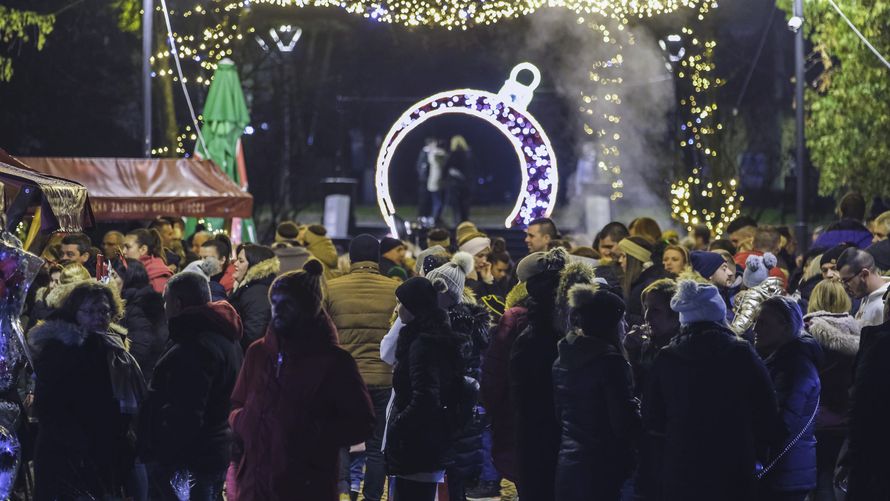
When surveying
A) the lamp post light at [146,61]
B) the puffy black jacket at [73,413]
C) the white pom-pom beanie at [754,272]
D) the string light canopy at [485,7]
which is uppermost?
the string light canopy at [485,7]

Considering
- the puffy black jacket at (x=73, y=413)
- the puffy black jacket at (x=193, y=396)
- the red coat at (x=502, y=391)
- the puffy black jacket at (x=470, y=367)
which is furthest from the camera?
the red coat at (x=502, y=391)

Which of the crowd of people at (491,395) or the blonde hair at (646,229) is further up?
the blonde hair at (646,229)

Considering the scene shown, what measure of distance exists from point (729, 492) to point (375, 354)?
348cm

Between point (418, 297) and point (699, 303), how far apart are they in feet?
4.74

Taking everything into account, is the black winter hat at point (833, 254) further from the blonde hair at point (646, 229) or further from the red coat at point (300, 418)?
the red coat at point (300, 418)

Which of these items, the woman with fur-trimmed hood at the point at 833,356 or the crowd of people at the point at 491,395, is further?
the woman with fur-trimmed hood at the point at 833,356

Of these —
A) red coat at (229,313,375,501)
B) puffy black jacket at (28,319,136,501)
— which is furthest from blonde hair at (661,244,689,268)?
red coat at (229,313,375,501)

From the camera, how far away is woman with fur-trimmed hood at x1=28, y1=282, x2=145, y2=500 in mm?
7449

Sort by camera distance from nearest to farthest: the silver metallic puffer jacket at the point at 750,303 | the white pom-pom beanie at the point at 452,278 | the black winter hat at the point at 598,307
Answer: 1. the black winter hat at the point at 598,307
2. the white pom-pom beanie at the point at 452,278
3. the silver metallic puffer jacket at the point at 750,303

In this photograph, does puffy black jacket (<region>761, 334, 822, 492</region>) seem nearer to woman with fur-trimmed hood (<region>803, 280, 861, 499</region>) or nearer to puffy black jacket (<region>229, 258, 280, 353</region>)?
woman with fur-trimmed hood (<region>803, 280, 861, 499</region>)

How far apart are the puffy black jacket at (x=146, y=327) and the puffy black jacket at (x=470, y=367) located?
89.7 inches

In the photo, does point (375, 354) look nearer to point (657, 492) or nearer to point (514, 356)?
point (514, 356)

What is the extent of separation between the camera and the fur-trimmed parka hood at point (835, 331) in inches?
327

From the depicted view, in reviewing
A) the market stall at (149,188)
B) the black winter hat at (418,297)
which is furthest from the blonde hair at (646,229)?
the market stall at (149,188)
